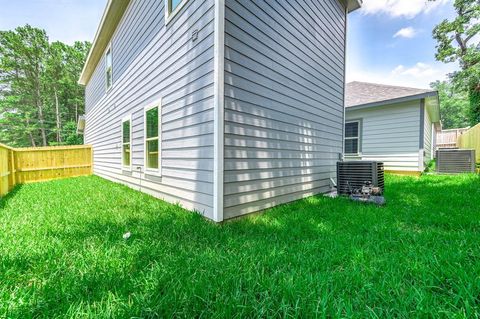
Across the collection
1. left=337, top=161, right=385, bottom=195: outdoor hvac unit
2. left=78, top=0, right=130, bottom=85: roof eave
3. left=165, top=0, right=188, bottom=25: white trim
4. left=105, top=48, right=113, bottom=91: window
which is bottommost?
left=337, top=161, right=385, bottom=195: outdoor hvac unit

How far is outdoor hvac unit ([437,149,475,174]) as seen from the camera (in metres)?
7.21

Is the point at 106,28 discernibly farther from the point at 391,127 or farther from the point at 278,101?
the point at 391,127

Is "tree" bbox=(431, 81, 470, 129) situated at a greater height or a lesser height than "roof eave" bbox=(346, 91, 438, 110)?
greater

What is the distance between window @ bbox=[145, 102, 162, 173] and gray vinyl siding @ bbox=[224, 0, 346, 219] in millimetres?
1920

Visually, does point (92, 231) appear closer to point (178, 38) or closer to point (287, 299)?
point (287, 299)

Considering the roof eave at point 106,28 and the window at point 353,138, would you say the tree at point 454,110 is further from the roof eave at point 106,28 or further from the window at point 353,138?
the roof eave at point 106,28

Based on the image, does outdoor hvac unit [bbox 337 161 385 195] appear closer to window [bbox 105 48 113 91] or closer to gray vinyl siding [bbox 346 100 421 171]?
gray vinyl siding [bbox 346 100 421 171]

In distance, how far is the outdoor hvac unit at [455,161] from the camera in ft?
23.6

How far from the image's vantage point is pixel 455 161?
293 inches

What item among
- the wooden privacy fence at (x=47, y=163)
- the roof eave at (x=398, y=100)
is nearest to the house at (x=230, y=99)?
the roof eave at (x=398, y=100)

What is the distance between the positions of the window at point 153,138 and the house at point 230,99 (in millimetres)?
22

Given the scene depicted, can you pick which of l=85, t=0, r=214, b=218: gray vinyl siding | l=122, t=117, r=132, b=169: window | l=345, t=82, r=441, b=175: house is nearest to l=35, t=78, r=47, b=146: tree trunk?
l=85, t=0, r=214, b=218: gray vinyl siding

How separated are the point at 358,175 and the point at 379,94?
6.18m

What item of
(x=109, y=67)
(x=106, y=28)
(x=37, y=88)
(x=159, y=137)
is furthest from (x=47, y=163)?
(x=37, y=88)
